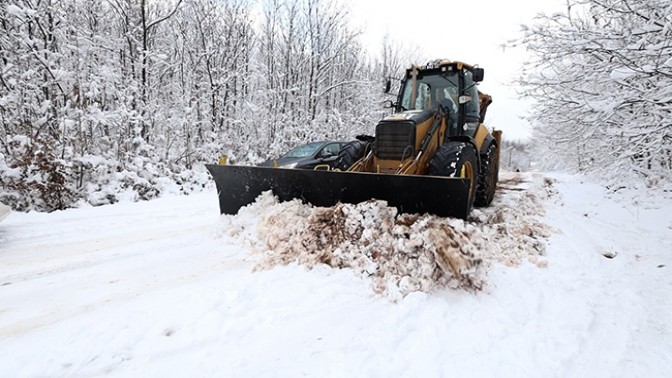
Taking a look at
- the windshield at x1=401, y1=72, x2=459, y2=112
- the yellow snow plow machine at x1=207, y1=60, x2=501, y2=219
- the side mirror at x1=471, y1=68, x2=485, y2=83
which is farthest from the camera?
the windshield at x1=401, y1=72, x2=459, y2=112

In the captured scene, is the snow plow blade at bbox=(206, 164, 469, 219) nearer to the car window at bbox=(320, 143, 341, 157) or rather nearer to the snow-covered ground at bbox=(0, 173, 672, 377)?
the snow-covered ground at bbox=(0, 173, 672, 377)

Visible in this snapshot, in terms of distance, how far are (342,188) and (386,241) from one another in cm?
96

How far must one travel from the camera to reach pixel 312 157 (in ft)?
30.2

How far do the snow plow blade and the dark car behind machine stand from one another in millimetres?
3791

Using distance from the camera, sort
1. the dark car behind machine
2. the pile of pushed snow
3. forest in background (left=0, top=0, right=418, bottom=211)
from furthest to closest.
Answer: the dark car behind machine, forest in background (left=0, top=0, right=418, bottom=211), the pile of pushed snow

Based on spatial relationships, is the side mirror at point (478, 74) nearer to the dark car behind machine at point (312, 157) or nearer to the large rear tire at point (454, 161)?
the large rear tire at point (454, 161)

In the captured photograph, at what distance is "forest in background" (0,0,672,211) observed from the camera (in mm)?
4672

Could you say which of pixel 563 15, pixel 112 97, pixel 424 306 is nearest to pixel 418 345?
pixel 424 306

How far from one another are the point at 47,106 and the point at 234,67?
7470 millimetres

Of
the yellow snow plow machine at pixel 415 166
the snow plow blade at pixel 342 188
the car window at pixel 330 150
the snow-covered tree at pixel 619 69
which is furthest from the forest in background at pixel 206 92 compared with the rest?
the car window at pixel 330 150

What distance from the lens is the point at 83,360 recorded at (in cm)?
206

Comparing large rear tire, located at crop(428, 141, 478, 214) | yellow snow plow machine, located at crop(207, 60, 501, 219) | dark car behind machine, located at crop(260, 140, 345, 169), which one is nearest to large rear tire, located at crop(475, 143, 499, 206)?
yellow snow plow machine, located at crop(207, 60, 501, 219)

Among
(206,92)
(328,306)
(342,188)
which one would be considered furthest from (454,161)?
(206,92)

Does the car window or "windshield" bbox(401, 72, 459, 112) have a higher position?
"windshield" bbox(401, 72, 459, 112)
